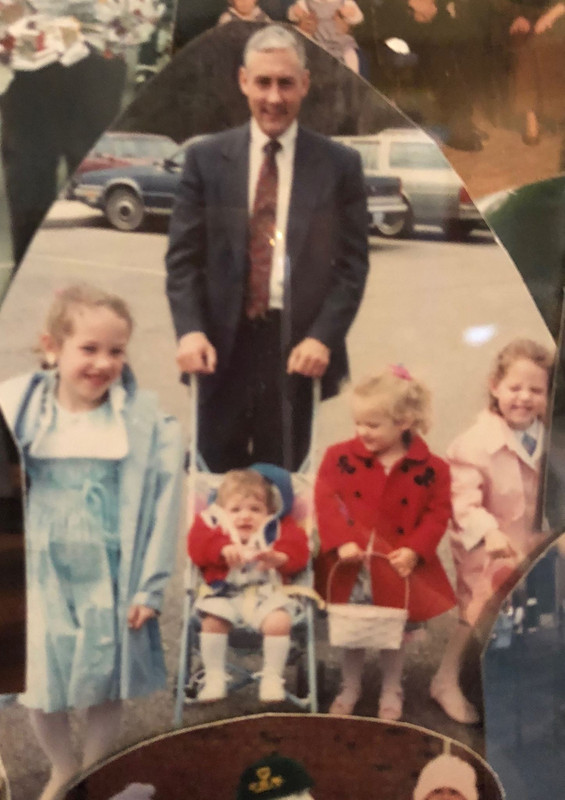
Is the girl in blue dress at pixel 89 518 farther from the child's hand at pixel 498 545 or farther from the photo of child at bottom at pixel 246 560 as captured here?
the child's hand at pixel 498 545

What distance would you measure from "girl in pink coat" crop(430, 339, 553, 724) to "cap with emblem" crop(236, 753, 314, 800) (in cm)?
18

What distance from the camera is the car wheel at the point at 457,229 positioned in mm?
823

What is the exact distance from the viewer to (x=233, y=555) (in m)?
0.83

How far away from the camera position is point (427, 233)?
83 centimetres

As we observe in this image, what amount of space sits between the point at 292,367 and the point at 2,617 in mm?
398

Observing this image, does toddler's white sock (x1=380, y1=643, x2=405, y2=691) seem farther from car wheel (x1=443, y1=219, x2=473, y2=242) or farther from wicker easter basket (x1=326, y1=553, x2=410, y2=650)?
car wheel (x1=443, y1=219, x2=473, y2=242)

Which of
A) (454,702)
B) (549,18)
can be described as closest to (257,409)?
(454,702)

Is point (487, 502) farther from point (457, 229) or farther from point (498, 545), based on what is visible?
point (457, 229)

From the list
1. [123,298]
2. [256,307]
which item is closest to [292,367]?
[256,307]

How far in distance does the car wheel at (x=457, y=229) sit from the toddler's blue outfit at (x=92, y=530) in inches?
13.9

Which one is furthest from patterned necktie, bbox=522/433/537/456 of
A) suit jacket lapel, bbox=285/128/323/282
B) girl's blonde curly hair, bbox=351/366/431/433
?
suit jacket lapel, bbox=285/128/323/282

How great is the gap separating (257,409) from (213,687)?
0.31 m

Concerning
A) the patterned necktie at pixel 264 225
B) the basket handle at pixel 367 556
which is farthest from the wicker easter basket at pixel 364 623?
the patterned necktie at pixel 264 225

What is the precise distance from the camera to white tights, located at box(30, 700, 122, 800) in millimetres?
822
